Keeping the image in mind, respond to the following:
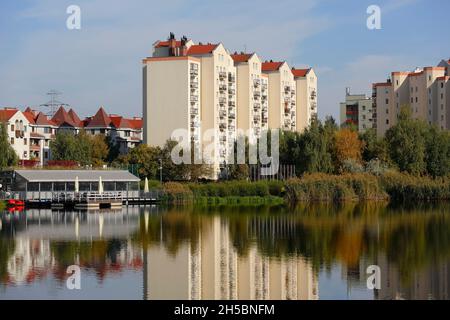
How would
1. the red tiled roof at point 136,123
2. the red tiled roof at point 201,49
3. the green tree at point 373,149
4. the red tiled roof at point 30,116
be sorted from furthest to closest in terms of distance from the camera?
the red tiled roof at point 136,123 < the red tiled roof at point 30,116 < the red tiled roof at point 201,49 < the green tree at point 373,149

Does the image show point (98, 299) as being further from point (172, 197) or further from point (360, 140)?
point (360, 140)

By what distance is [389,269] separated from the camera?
26469mm

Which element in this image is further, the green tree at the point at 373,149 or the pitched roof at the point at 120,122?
the pitched roof at the point at 120,122

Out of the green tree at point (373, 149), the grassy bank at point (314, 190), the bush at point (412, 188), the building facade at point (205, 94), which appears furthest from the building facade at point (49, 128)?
the bush at point (412, 188)

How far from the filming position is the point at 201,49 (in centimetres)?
8356

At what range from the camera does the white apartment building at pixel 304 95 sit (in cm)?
9919

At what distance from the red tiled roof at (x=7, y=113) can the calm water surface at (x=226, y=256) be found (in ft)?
111

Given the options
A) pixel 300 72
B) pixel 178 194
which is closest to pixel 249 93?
pixel 300 72

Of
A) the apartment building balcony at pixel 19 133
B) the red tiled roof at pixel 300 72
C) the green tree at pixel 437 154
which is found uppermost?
the red tiled roof at pixel 300 72

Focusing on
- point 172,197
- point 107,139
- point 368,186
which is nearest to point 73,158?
point 107,139

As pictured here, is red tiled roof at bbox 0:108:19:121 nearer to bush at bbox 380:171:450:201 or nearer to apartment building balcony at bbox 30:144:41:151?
apartment building balcony at bbox 30:144:41:151

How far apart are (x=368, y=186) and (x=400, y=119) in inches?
442

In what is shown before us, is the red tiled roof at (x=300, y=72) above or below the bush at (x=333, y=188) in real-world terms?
above

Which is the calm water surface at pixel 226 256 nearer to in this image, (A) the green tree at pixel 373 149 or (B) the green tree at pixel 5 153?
(B) the green tree at pixel 5 153
